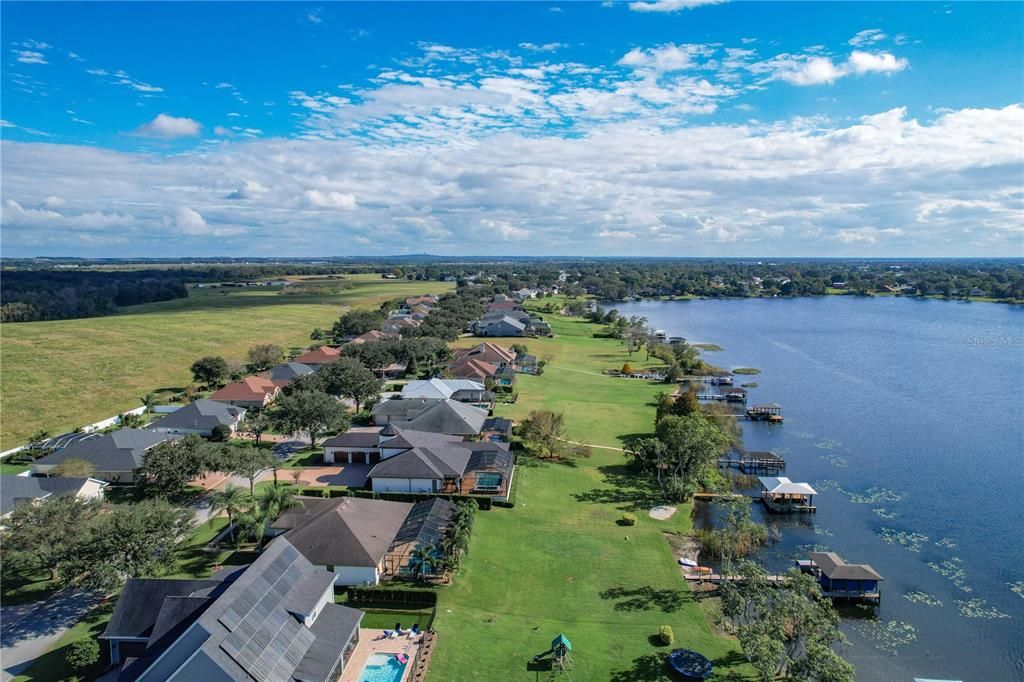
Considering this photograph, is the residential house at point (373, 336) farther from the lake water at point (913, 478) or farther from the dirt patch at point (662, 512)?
the dirt patch at point (662, 512)

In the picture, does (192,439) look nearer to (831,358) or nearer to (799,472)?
(799,472)

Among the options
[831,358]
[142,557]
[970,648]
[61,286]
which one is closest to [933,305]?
[831,358]

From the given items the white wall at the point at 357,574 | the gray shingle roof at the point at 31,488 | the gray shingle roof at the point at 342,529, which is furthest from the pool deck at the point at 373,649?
the gray shingle roof at the point at 31,488

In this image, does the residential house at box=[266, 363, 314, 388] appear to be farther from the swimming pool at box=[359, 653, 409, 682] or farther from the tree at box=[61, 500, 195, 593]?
the swimming pool at box=[359, 653, 409, 682]

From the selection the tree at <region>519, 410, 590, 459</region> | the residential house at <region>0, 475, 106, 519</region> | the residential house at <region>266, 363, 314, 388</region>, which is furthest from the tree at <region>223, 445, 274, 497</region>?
the residential house at <region>266, 363, 314, 388</region>

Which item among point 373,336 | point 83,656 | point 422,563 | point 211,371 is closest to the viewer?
point 83,656

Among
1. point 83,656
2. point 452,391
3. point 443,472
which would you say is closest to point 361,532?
point 443,472

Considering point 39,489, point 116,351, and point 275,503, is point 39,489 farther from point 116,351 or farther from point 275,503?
point 116,351
